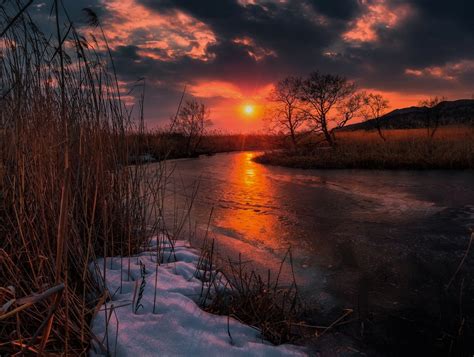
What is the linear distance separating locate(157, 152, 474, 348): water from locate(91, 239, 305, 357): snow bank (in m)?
0.78

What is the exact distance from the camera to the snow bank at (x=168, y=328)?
5.47 feet

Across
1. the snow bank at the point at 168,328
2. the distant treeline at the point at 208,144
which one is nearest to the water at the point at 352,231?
the snow bank at the point at 168,328

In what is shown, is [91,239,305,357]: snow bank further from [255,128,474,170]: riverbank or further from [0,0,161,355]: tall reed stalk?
[255,128,474,170]: riverbank

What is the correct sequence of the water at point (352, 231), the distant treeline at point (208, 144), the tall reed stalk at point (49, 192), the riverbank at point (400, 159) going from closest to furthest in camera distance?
1. the tall reed stalk at point (49, 192)
2. the water at point (352, 231)
3. the riverbank at point (400, 159)
4. the distant treeline at point (208, 144)

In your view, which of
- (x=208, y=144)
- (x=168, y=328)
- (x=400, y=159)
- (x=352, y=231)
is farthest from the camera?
(x=208, y=144)

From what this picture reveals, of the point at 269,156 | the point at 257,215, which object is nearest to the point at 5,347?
the point at 257,215

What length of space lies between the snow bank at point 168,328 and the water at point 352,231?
780 millimetres

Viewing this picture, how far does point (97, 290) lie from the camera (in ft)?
6.75

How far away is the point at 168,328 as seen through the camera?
183 cm

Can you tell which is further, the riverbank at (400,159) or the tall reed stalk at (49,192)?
the riverbank at (400,159)

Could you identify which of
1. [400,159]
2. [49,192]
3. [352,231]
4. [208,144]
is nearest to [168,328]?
[49,192]

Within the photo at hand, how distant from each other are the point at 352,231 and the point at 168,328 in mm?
2932

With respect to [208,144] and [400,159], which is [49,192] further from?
[208,144]

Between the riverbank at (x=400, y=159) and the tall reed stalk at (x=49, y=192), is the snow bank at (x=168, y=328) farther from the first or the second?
the riverbank at (x=400, y=159)
